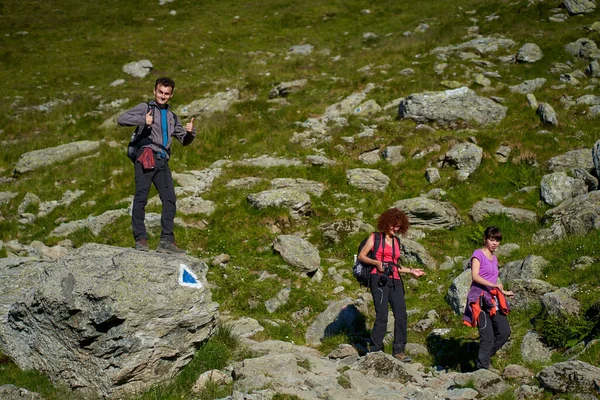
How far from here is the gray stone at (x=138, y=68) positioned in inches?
1334

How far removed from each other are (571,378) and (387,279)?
10.2ft

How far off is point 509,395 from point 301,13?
4249 centimetres

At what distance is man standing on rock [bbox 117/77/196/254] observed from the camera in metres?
9.52

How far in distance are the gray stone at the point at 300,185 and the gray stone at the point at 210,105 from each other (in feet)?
27.0

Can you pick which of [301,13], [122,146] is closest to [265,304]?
[122,146]

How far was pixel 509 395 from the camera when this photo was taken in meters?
7.43

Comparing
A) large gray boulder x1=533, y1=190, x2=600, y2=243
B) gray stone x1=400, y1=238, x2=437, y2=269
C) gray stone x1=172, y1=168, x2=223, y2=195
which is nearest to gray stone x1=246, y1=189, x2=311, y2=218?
gray stone x1=172, y1=168, x2=223, y2=195

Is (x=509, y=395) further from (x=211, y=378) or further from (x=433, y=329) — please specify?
(x=211, y=378)

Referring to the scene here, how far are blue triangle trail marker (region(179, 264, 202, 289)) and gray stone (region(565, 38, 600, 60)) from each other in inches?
852

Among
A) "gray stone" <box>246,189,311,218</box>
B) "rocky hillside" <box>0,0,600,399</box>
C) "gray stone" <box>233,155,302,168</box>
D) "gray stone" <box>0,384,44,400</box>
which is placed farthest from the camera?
"gray stone" <box>233,155,302,168</box>

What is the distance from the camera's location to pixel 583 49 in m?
24.1

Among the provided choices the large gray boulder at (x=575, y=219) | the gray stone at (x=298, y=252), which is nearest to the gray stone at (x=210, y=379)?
the gray stone at (x=298, y=252)

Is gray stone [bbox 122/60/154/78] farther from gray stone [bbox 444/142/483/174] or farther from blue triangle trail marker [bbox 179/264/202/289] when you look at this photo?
blue triangle trail marker [bbox 179/264/202/289]

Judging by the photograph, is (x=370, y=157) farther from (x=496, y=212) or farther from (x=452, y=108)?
(x=496, y=212)
